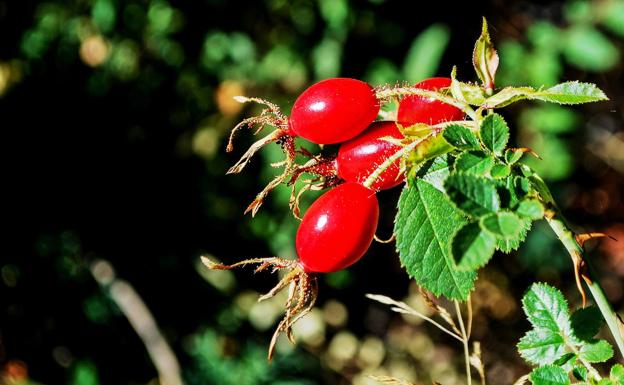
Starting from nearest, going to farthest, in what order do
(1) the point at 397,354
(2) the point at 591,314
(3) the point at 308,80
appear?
(2) the point at 591,314 < (3) the point at 308,80 < (1) the point at 397,354

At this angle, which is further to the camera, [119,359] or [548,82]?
[119,359]

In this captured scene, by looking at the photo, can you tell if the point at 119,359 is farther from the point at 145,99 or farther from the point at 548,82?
the point at 548,82

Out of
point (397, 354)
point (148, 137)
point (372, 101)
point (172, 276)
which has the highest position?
point (372, 101)

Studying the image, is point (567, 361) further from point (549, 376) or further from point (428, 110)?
point (428, 110)

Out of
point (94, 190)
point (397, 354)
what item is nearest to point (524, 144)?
point (397, 354)

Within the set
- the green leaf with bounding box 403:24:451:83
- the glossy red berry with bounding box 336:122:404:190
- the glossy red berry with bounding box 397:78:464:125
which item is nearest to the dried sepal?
the glossy red berry with bounding box 336:122:404:190

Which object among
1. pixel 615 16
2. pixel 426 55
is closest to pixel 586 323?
pixel 615 16

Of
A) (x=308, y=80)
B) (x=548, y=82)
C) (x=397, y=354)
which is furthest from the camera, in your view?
(x=397, y=354)
